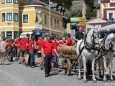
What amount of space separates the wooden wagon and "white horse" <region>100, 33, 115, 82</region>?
2.21m

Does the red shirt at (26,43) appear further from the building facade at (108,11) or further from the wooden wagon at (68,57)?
the building facade at (108,11)

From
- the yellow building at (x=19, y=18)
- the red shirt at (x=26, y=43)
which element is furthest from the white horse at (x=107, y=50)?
the yellow building at (x=19, y=18)

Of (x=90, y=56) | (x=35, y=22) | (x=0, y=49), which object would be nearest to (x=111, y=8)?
(x=35, y=22)

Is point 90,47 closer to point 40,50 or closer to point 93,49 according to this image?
point 93,49

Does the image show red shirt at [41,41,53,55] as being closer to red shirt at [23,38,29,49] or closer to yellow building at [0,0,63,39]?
red shirt at [23,38,29,49]

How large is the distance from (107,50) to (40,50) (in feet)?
24.1

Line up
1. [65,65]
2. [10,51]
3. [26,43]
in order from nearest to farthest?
1. [65,65]
2. [26,43]
3. [10,51]

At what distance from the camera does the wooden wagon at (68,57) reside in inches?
754

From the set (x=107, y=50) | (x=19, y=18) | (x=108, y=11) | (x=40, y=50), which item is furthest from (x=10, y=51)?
(x=19, y=18)

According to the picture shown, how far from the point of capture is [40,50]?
917 inches

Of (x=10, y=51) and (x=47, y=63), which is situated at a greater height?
(x=47, y=63)

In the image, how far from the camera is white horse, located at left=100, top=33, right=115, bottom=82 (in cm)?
1652

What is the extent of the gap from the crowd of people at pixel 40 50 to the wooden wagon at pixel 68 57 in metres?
0.42

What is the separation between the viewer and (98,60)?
57.8ft
